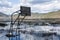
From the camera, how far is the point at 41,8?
3.85 m

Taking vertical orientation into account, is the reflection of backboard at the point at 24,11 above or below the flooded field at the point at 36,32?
above

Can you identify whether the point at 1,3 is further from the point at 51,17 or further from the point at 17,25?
the point at 51,17

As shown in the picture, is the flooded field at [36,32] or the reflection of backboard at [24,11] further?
the flooded field at [36,32]

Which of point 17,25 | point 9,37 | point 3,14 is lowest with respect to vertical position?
point 9,37

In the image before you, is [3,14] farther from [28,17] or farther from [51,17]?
[51,17]

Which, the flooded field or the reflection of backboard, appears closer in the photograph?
the reflection of backboard

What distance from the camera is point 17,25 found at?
379 centimetres

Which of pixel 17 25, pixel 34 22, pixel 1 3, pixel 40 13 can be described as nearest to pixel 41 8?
pixel 40 13

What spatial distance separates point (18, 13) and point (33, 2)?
1.52 feet

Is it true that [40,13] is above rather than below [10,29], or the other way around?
above

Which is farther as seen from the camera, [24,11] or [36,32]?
[36,32]

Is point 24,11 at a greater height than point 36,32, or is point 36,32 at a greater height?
point 24,11

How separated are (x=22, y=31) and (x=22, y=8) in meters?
0.55

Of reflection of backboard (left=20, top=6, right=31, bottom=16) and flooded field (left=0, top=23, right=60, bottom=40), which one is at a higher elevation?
reflection of backboard (left=20, top=6, right=31, bottom=16)
